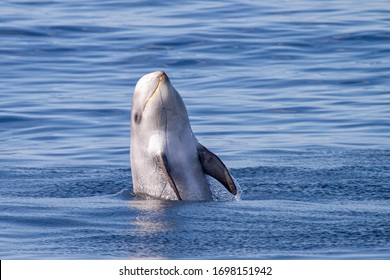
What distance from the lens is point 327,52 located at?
2384 cm

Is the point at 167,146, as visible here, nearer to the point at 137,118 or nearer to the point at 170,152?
the point at 170,152

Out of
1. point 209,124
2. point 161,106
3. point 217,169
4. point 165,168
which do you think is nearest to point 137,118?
point 161,106

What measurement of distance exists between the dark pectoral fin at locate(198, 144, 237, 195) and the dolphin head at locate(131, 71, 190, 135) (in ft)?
1.23

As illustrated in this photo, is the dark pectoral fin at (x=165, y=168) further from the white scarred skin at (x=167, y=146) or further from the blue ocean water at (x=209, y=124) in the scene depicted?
the blue ocean water at (x=209, y=124)

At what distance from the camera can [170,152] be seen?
1217 centimetres

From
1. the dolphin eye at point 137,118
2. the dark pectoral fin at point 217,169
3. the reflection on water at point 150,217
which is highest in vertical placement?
the dolphin eye at point 137,118

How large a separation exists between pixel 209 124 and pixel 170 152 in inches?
226

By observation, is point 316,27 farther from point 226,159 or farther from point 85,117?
point 226,159

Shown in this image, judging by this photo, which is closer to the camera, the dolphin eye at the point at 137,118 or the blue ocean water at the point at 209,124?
the blue ocean water at the point at 209,124

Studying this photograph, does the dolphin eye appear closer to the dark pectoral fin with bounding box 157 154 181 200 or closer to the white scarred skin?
the white scarred skin

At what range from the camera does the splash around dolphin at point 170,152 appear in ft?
39.9

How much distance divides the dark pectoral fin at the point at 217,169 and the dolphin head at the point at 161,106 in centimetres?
37

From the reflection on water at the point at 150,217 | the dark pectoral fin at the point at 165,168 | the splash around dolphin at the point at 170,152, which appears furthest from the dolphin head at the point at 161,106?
the reflection on water at the point at 150,217

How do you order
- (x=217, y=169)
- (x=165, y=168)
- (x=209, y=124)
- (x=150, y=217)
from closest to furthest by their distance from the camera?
1. (x=150, y=217)
2. (x=165, y=168)
3. (x=217, y=169)
4. (x=209, y=124)
